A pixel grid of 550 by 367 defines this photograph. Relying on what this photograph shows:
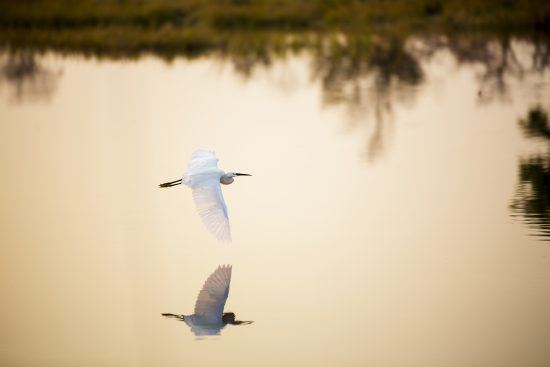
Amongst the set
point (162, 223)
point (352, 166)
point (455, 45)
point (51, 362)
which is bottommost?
point (51, 362)

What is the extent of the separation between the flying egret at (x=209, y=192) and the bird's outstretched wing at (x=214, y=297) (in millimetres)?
258

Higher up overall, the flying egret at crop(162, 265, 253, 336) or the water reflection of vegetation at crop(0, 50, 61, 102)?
the water reflection of vegetation at crop(0, 50, 61, 102)

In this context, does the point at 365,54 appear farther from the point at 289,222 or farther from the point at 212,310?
the point at 212,310

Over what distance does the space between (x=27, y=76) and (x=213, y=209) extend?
23.9ft

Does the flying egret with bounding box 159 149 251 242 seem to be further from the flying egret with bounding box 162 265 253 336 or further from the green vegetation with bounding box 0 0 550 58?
the green vegetation with bounding box 0 0 550 58

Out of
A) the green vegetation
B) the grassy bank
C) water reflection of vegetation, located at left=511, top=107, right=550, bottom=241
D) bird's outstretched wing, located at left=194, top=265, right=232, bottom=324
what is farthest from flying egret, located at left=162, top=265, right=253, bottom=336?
the grassy bank

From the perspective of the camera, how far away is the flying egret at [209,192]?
5.44 m

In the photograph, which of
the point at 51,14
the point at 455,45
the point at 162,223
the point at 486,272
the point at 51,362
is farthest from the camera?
the point at 51,14

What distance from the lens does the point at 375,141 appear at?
352 inches

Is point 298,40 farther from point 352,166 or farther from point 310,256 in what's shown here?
point 310,256

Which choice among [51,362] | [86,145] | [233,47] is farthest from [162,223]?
[233,47]

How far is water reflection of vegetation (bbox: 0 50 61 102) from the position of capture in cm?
1155

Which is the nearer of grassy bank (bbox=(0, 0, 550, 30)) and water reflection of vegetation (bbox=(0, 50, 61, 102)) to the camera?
water reflection of vegetation (bbox=(0, 50, 61, 102))

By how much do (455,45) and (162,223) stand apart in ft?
26.0
